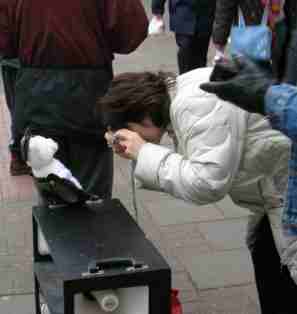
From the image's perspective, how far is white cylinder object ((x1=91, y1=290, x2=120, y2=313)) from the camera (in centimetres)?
261

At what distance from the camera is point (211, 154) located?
2.70 meters

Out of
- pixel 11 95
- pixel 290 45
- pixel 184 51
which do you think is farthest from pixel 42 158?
pixel 184 51

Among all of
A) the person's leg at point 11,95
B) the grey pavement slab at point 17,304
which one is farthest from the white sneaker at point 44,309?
the person's leg at point 11,95

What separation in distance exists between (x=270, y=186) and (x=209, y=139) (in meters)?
0.39

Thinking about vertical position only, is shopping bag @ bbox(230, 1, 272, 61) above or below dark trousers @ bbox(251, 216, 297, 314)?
above

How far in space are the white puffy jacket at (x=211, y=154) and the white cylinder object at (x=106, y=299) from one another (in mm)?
404

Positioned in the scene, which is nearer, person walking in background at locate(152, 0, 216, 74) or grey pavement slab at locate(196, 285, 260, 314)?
grey pavement slab at locate(196, 285, 260, 314)

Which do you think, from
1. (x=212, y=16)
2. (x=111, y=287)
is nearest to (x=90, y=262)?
(x=111, y=287)

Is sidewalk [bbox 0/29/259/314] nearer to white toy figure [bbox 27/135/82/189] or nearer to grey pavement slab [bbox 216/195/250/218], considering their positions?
grey pavement slab [bbox 216/195/250/218]

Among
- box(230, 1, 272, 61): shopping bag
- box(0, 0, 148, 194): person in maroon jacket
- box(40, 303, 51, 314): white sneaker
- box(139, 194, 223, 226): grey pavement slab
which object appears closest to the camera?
box(230, 1, 272, 61): shopping bag

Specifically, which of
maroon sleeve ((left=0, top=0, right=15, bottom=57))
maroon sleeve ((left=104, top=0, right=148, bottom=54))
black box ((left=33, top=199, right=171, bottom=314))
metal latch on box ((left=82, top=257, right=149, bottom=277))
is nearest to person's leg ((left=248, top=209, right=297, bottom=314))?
black box ((left=33, top=199, right=171, bottom=314))

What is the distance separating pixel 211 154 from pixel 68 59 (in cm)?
156

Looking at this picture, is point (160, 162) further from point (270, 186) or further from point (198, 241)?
point (198, 241)

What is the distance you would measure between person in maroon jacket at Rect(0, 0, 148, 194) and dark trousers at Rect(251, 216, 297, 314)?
3.97ft
